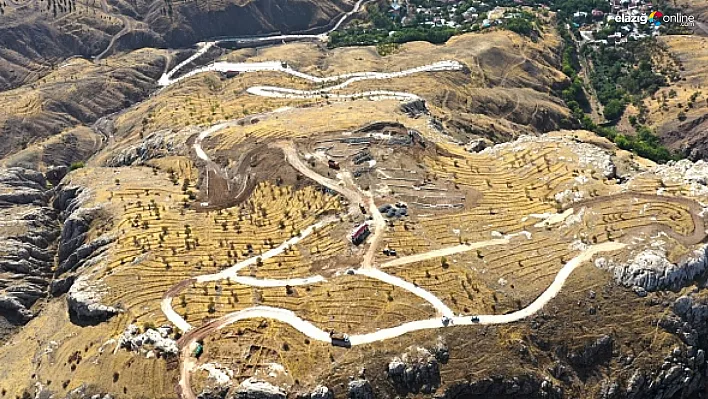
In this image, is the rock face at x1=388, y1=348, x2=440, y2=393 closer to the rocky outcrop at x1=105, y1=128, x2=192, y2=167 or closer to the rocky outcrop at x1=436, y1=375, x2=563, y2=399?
the rocky outcrop at x1=436, y1=375, x2=563, y2=399

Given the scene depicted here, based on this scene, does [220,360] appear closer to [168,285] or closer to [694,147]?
[168,285]

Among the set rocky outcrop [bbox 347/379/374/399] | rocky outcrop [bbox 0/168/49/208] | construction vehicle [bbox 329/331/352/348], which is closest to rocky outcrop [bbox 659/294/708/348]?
rocky outcrop [bbox 347/379/374/399]

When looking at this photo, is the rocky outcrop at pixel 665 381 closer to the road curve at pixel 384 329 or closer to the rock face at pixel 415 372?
the road curve at pixel 384 329

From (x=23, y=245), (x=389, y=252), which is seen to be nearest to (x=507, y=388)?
(x=389, y=252)

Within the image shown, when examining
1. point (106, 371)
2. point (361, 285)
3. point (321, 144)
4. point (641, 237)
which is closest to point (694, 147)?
point (641, 237)

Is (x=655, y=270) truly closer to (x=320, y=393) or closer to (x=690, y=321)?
(x=690, y=321)

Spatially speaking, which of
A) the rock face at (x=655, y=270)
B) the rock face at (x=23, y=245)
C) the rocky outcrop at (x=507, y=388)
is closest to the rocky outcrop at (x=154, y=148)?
the rock face at (x=23, y=245)

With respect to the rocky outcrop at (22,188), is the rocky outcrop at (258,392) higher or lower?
higher
